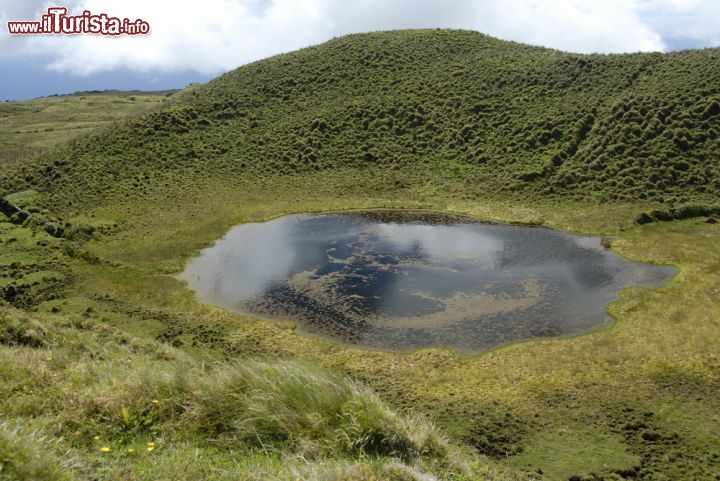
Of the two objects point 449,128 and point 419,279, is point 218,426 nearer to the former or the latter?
point 419,279

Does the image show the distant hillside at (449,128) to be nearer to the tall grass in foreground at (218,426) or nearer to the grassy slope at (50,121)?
the grassy slope at (50,121)

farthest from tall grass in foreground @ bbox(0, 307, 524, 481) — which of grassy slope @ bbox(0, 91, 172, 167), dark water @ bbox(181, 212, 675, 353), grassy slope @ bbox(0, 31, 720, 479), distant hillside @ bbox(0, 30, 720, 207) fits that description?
grassy slope @ bbox(0, 91, 172, 167)

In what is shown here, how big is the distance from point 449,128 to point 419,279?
4281cm

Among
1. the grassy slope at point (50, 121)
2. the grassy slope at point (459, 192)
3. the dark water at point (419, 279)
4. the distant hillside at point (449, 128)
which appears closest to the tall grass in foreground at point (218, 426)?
the grassy slope at point (459, 192)

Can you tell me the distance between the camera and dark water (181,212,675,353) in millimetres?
28469

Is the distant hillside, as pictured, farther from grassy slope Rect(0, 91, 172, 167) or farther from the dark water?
the dark water

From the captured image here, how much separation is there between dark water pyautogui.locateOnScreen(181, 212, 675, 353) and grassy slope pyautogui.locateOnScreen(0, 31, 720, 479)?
1.76m

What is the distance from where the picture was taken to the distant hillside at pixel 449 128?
5722cm

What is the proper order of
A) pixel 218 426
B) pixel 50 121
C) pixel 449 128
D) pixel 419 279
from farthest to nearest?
pixel 50 121 → pixel 449 128 → pixel 419 279 → pixel 218 426

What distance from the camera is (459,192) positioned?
58469 millimetres

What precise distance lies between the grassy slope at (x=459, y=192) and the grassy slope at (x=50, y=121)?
24.1 meters

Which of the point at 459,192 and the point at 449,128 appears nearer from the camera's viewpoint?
the point at 459,192

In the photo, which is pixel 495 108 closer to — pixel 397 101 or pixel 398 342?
pixel 397 101

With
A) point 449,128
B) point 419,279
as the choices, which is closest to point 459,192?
A: point 449,128
